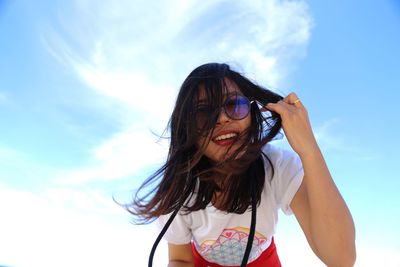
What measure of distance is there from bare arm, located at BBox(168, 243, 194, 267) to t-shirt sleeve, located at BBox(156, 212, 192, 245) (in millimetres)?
58

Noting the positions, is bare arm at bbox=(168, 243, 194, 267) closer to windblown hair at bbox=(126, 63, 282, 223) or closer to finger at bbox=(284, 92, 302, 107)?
windblown hair at bbox=(126, 63, 282, 223)

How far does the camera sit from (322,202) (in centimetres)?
223

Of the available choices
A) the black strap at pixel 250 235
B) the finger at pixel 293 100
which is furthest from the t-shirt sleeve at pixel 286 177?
the finger at pixel 293 100

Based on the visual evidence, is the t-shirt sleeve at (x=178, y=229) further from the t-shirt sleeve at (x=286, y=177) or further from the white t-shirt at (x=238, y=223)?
the t-shirt sleeve at (x=286, y=177)

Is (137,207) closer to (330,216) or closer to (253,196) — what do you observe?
(253,196)

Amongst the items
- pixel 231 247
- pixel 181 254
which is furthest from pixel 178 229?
pixel 231 247

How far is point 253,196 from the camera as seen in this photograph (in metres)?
2.60

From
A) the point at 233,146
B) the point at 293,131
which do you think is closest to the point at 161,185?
the point at 233,146

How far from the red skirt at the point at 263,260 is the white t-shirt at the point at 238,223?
0.03m

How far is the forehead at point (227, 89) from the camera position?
254 cm

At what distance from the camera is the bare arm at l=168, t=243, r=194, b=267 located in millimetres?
3057

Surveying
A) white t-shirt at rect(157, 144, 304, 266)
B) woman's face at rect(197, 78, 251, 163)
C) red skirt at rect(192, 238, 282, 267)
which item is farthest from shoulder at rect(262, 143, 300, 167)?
red skirt at rect(192, 238, 282, 267)

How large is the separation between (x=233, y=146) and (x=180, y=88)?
0.55 meters

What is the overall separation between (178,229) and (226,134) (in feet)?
2.94
